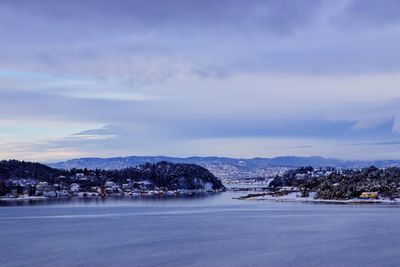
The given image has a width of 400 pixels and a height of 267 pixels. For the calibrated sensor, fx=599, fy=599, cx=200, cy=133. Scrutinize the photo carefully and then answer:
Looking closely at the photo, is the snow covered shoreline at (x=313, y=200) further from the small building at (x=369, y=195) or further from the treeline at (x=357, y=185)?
the small building at (x=369, y=195)

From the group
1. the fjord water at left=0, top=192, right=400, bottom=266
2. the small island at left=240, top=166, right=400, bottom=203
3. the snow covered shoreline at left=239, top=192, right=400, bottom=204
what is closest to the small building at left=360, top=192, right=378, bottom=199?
the small island at left=240, top=166, right=400, bottom=203

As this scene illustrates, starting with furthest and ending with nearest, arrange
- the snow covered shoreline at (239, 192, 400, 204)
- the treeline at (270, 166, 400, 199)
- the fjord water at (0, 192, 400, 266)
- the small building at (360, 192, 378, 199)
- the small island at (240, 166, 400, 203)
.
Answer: the treeline at (270, 166, 400, 199), the small island at (240, 166, 400, 203), the small building at (360, 192, 378, 199), the snow covered shoreline at (239, 192, 400, 204), the fjord water at (0, 192, 400, 266)

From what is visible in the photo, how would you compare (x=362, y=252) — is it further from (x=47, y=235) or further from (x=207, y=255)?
(x=47, y=235)

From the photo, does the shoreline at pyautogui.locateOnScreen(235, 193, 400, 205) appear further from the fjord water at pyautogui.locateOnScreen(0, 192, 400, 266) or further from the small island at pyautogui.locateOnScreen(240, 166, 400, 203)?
the fjord water at pyautogui.locateOnScreen(0, 192, 400, 266)

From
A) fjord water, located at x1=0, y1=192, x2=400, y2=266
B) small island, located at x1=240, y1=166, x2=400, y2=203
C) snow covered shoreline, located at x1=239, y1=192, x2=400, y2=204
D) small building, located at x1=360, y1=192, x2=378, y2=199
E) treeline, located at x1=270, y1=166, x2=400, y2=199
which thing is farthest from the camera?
treeline, located at x1=270, y1=166, x2=400, y2=199

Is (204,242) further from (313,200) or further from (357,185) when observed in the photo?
(357,185)

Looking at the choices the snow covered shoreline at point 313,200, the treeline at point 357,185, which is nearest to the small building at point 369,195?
the treeline at point 357,185

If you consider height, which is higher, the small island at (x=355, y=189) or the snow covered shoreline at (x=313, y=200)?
the small island at (x=355, y=189)

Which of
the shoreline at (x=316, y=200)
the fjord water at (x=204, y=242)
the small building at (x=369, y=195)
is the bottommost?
the fjord water at (x=204, y=242)

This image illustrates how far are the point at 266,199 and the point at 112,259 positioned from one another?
124850mm

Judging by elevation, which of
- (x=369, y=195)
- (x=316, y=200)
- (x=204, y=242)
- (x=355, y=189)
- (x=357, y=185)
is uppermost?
(x=357, y=185)

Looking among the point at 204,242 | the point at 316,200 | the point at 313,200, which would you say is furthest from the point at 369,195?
the point at 204,242

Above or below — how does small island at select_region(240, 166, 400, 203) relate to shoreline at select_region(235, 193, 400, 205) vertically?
above

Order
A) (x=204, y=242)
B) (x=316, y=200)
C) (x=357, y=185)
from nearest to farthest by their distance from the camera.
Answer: (x=204, y=242) → (x=316, y=200) → (x=357, y=185)
